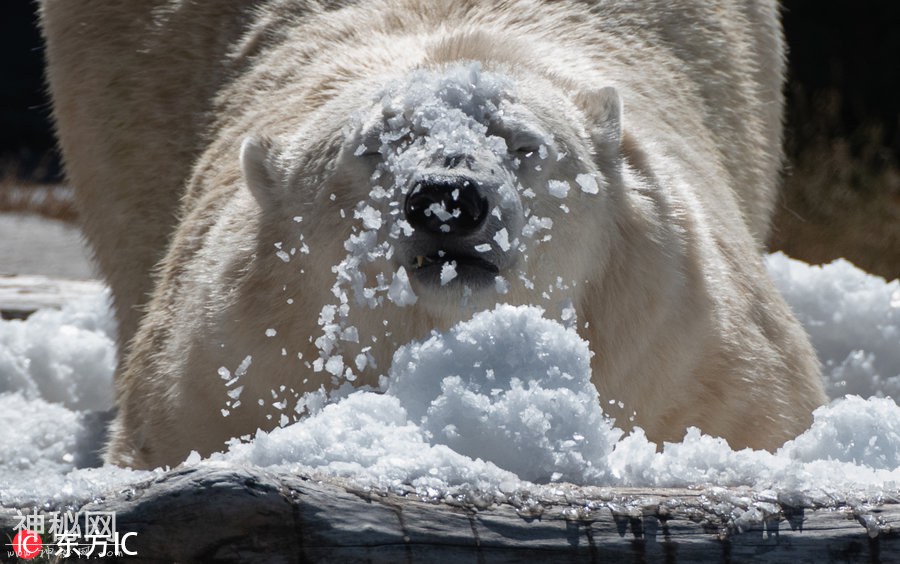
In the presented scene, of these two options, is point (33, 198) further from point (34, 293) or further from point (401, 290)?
point (401, 290)

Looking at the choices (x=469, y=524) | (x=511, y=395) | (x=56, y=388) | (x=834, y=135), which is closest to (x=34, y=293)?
(x=56, y=388)

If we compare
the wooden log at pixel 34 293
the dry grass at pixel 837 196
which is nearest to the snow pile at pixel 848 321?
the dry grass at pixel 837 196

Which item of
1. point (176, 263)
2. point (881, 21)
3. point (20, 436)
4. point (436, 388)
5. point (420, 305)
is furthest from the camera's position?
point (881, 21)

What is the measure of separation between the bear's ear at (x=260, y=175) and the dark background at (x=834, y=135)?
394cm

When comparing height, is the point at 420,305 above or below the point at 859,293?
above

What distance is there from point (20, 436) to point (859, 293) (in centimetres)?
279

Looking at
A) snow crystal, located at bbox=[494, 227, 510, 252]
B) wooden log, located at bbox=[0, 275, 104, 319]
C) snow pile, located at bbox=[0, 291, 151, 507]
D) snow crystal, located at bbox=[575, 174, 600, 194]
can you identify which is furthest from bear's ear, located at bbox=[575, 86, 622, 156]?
wooden log, located at bbox=[0, 275, 104, 319]

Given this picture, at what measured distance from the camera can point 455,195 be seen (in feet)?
8.18

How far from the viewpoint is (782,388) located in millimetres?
3352

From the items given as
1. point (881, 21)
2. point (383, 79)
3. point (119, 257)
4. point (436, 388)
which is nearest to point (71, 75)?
point (119, 257)

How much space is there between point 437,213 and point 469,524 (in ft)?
2.39

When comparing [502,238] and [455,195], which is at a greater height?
[455,195]

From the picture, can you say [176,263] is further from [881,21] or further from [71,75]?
[881,21]

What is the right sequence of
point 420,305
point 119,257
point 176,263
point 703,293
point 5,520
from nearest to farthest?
point 5,520, point 420,305, point 703,293, point 176,263, point 119,257
